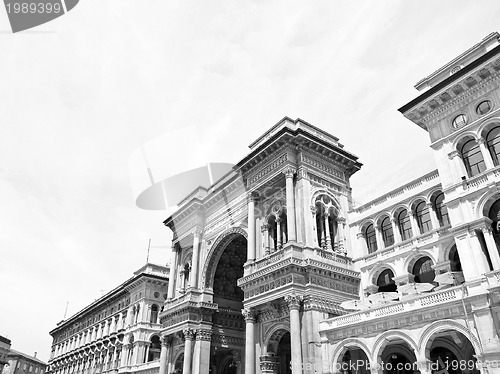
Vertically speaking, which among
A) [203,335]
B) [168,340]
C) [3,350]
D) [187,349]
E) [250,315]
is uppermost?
[3,350]

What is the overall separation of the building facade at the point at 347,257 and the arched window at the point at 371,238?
0.27ft

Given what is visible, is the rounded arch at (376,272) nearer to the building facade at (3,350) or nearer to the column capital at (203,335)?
the column capital at (203,335)

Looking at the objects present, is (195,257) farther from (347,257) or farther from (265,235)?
(347,257)

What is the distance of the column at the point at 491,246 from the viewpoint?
20734 mm

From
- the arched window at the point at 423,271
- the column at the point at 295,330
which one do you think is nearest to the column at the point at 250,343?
the column at the point at 295,330

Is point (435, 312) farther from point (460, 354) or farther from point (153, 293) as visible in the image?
point (153, 293)

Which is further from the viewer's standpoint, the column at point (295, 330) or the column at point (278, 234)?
the column at point (278, 234)

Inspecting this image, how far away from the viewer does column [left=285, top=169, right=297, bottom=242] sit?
29828 mm

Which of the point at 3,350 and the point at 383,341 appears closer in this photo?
the point at 383,341

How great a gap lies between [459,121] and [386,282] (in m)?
11.7

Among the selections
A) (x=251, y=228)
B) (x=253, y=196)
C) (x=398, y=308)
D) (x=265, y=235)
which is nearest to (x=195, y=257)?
(x=251, y=228)

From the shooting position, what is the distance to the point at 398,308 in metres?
23.1

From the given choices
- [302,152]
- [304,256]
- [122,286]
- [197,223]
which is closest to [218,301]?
[197,223]

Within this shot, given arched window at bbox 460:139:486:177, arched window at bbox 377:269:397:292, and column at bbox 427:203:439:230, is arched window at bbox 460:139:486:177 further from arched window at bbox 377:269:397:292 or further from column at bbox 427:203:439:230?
arched window at bbox 377:269:397:292
